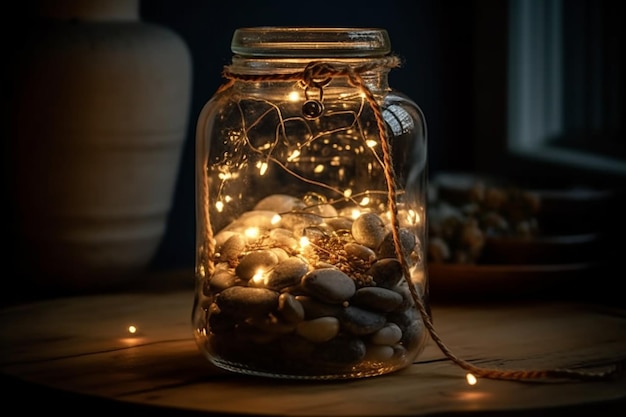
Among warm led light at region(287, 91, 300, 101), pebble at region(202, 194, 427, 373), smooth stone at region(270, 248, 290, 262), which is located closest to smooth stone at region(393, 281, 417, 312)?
pebble at region(202, 194, 427, 373)

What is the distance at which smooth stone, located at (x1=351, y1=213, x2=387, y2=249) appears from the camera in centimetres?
104

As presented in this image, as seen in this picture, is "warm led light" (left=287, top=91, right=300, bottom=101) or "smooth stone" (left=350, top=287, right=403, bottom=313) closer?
"smooth stone" (left=350, top=287, right=403, bottom=313)

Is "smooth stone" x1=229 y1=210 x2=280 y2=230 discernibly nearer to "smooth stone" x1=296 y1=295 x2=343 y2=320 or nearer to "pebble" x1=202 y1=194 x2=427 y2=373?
"pebble" x1=202 y1=194 x2=427 y2=373

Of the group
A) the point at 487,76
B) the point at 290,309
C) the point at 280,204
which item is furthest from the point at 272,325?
the point at 487,76

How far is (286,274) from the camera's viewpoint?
100 centimetres

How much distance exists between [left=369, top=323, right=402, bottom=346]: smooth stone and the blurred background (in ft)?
2.43

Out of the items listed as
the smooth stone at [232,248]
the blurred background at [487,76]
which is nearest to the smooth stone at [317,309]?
the smooth stone at [232,248]

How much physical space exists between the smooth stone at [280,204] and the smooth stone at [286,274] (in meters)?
0.18

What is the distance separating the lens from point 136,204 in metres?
1.45

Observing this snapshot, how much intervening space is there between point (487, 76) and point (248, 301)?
1039 millimetres

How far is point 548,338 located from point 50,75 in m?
0.68

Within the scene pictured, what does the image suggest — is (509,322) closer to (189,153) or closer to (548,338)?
(548,338)

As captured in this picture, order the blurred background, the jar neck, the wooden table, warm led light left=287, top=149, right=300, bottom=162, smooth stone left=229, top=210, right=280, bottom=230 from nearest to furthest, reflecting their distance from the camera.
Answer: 1. the wooden table
2. the jar neck
3. smooth stone left=229, top=210, right=280, bottom=230
4. warm led light left=287, top=149, right=300, bottom=162
5. the blurred background

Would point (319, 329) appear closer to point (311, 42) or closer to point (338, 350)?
point (338, 350)
